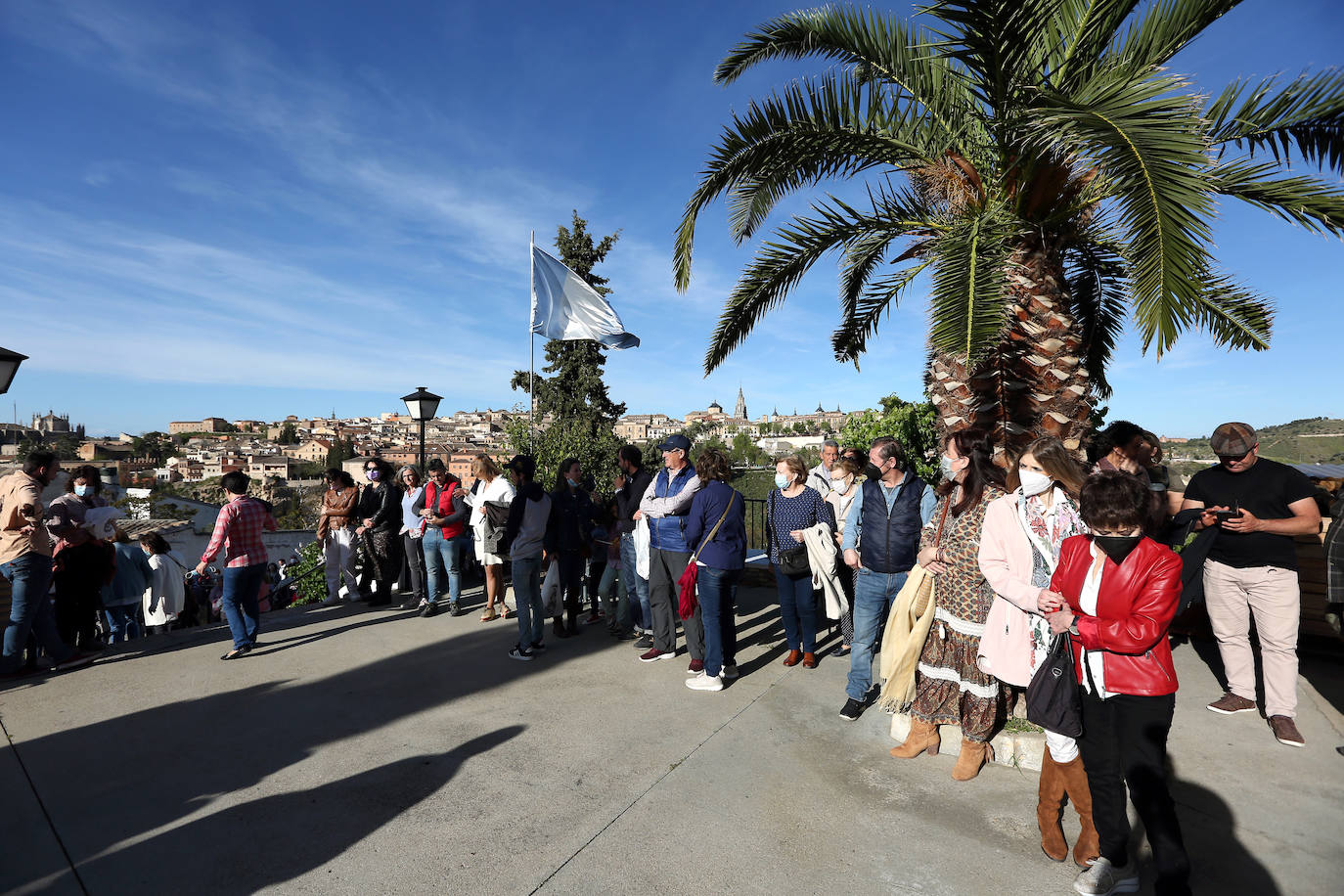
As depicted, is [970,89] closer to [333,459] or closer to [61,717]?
[61,717]

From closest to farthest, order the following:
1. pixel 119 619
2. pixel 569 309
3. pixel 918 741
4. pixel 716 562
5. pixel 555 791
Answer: pixel 555 791, pixel 918 741, pixel 716 562, pixel 119 619, pixel 569 309

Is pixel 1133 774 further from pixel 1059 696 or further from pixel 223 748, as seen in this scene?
pixel 223 748

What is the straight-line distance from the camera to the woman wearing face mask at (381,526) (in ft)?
23.8

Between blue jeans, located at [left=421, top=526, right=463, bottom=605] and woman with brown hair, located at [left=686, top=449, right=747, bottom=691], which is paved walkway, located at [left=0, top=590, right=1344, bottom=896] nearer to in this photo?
woman with brown hair, located at [left=686, top=449, right=747, bottom=691]

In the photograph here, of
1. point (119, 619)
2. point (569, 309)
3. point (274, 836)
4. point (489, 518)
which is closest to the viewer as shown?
point (274, 836)

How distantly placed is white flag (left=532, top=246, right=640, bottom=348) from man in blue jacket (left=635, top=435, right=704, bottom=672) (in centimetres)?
480

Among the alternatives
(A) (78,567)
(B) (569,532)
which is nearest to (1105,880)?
(B) (569,532)

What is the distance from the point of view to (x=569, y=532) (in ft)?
18.8

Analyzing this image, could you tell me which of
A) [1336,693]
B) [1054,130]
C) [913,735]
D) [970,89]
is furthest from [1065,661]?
Result: [970,89]

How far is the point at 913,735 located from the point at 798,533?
164 centimetres

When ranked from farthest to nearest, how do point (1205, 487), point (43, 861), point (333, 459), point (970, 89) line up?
point (333, 459), point (970, 89), point (1205, 487), point (43, 861)

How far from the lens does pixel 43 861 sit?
2.71 meters

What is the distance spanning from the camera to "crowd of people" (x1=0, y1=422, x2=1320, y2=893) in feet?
7.55

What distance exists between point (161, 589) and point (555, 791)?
6.95 metres
